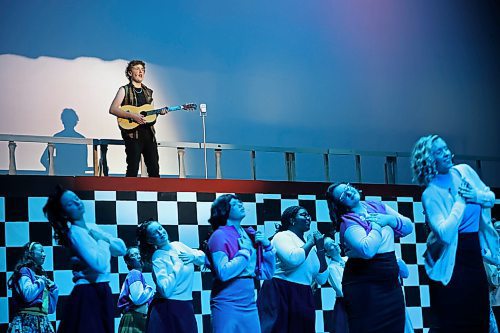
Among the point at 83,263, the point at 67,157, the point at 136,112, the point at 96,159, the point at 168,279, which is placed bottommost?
the point at 168,279

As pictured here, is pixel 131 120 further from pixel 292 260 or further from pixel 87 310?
pixel 87 310

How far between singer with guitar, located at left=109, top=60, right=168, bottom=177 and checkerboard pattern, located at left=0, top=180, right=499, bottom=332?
0.44 meters

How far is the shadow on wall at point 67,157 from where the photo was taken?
302 inches

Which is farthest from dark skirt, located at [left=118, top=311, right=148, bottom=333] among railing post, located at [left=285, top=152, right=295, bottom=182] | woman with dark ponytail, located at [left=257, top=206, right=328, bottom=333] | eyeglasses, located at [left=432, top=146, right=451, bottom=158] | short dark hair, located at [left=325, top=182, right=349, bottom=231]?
eyeglasses, located at [left=432, top=146, right=451, bottom=158]

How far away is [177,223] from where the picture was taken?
6461 mm

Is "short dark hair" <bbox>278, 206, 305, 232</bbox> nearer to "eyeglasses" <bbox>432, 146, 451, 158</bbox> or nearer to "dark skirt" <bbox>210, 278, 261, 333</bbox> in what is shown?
"dark skirt" <bbox>210, 278, 261, 333</bbox>

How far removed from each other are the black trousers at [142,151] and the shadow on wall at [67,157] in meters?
1.05

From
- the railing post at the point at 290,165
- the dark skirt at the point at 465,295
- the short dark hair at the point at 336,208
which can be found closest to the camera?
the dark skirt at the point at 465,295

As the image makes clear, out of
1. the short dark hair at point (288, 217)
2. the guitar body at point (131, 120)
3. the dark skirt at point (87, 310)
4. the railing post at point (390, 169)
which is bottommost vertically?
the dark skirt at point (87, 310)

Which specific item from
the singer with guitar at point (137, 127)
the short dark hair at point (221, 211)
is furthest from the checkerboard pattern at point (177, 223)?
the short dark hair at point (221, 211)

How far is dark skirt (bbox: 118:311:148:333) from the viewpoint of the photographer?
5801mm

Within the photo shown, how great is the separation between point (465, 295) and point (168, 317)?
189 cm

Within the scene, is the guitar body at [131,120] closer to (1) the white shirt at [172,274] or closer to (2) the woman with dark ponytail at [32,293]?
(2) the woman with dark ponytail at [32,293]

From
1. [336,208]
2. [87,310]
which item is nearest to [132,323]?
[87,310]
